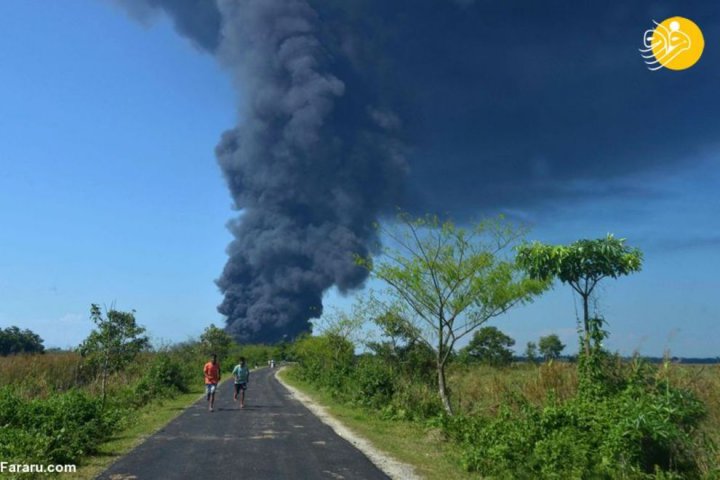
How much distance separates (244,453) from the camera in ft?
38.4

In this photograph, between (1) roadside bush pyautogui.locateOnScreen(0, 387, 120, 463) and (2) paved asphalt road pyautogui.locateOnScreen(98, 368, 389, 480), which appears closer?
(2) paved asphalt road pyautogui.locateOnScreen(98, 368, 389, 480)

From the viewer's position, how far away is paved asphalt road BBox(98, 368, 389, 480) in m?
9.88

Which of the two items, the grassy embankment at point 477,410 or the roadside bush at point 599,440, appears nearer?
the roadside bush at point 599,440

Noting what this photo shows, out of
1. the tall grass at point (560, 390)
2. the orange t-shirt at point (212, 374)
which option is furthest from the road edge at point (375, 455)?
the orange t-shirt at point (212, 374)

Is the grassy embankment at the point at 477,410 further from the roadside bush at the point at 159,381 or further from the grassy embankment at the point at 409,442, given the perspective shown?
the roadside bush at the point at 159,381

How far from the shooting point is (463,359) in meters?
25.3

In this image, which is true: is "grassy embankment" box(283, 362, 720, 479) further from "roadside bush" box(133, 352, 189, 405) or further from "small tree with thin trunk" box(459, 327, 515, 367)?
"small tree with thin trunk" box(459, 327, 515, 367)

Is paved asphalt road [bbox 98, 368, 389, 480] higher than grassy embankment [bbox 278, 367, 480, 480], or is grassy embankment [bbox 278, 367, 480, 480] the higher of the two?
paved asphalt road [bbox 98, 368, 389, 480]

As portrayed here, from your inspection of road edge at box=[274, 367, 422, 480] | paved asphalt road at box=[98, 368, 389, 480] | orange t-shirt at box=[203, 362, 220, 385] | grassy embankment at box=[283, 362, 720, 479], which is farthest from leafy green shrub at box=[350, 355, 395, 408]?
orange t-shirt at box=[203, 362, 220, 385]

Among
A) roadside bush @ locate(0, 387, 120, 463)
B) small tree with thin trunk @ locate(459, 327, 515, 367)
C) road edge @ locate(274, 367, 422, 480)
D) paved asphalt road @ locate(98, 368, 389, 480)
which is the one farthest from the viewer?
small tree with thin trunk @ locate(459, 327, 515, 367)

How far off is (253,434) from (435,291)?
7.29 m

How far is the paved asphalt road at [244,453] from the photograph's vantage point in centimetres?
988

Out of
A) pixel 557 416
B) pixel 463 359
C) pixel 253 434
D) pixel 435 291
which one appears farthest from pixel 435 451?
pixel 463 359

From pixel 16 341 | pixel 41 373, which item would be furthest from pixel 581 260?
pixel 16 341
